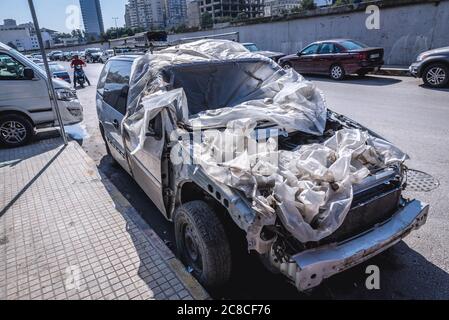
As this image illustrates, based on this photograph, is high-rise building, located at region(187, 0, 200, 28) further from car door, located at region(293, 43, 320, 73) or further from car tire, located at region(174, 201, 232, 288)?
car tire, located at region(174, 201, 232, 288)

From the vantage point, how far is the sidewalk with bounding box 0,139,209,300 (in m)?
2.57

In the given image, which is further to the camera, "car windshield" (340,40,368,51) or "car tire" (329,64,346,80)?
"car tire" (329,64,346,80)

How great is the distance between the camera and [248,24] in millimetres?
24156

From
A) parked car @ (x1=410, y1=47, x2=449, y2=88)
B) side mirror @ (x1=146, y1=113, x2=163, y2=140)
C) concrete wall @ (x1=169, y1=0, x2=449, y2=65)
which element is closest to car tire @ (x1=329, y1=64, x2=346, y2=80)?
parked car @ (x1=410, y1=47, x2=449, y2=88)

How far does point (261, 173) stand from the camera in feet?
7.59

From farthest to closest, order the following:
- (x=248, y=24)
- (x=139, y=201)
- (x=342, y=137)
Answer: (x=248, y=24)
(x=139, y=201)
(x=342, y=137)

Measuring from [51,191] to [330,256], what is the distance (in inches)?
152

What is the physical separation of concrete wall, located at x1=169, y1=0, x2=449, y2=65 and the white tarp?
13504mm

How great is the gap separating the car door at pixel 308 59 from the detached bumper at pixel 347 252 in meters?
12.1

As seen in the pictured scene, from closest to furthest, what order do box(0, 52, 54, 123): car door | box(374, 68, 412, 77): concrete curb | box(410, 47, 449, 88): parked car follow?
box(0, 52, 54, 123): car door → box(410, 47, 449, 88): parked car → box(374, 68, 412, 77): concrete curb

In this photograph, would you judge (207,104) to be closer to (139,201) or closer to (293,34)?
(139,201)

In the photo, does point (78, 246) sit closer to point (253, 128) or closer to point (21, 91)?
point (253, 128)

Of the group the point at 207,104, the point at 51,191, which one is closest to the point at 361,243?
the point at 207,104

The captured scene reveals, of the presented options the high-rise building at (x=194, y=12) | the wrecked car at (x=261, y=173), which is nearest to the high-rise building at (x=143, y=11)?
the high-rise building at (x=194, y=12)
